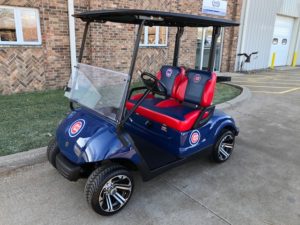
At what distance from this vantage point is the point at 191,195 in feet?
9.12

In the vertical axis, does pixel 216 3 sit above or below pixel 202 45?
above

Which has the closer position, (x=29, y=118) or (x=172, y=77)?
(x=172, y=77)

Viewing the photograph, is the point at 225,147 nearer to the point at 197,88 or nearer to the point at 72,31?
the point at 197,88

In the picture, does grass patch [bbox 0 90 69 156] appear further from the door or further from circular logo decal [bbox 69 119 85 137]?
the door

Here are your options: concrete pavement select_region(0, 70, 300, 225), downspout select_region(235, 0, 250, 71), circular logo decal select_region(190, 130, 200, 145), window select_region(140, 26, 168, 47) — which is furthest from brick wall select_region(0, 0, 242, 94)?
circular logo decal select_region(190, 130, 200, 145)

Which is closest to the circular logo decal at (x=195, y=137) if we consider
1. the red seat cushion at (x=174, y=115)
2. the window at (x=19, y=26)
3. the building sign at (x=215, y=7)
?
the red seat cushion at (x=174, y=115)

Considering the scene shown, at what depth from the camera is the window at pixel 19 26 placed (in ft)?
18.7

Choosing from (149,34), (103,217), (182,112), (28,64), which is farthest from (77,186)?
(149,34)

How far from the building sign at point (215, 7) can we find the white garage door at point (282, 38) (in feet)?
15.1

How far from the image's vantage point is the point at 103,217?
2.40m

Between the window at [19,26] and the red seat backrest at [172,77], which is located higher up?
the window at [19,26]

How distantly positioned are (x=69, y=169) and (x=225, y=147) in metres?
2.17

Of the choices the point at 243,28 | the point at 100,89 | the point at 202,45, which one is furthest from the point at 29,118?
the point at 243,28

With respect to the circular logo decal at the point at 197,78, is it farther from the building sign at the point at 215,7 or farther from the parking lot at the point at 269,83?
the building sign at the point at 215,7
